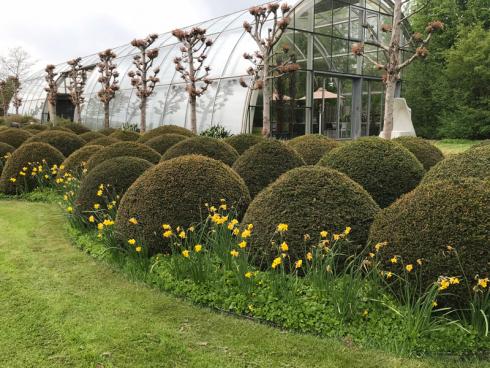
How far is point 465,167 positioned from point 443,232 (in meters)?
1.44

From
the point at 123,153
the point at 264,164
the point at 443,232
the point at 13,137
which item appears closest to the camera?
the point at 443,232

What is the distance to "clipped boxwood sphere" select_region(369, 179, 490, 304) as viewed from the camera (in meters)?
3.16

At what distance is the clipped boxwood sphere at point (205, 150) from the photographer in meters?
6.78

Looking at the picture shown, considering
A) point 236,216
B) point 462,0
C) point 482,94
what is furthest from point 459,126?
point 236,216

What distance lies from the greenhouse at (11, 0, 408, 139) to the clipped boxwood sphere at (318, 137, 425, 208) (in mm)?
10954

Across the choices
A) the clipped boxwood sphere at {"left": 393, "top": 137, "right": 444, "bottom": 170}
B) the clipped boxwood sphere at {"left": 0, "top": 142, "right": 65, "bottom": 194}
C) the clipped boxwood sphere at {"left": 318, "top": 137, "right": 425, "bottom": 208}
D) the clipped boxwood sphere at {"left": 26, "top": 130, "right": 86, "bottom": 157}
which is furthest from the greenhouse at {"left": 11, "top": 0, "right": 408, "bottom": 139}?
the clipped boxwood sphere at {"left": 318, "top": 137, "right": 425, "bottom": 208}

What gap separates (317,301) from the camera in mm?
3494

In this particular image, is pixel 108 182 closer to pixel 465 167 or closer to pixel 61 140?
pixel 465 167

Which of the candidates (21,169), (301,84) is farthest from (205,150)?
(301,84)

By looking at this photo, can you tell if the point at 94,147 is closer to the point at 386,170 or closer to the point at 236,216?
the point at 236,216

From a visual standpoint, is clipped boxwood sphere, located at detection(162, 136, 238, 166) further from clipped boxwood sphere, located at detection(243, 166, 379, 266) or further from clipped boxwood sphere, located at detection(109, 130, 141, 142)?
clipped boxwood sphere, located at detection(109, 130, 141, 142)

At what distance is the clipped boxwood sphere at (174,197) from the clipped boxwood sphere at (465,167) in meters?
2.00

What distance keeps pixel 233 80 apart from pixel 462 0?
17272mm

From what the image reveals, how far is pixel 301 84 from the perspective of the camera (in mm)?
18281
